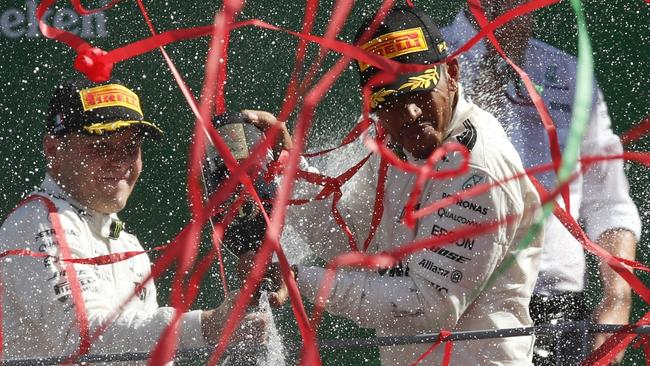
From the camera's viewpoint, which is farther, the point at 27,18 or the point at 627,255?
the point at 27,18

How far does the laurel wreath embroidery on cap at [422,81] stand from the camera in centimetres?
214

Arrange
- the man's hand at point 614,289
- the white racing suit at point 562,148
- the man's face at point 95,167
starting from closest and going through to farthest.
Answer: the man's face at point 95,167 < the man's hand at point 614,289 < the white racing suit at point 562,148

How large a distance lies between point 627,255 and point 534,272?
2.04 ft

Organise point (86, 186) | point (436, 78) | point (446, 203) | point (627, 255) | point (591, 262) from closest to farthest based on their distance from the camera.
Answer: point (446, 203)
point (436, 78)
point (86, 186)
point (627, 255)
point (591, 262)

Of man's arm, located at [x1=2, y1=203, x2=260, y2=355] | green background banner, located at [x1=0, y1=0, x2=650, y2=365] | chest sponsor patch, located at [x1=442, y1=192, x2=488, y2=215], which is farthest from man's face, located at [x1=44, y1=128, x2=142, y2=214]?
green background banner, located at [x1=0, y1=0, x2=650, y2=365]

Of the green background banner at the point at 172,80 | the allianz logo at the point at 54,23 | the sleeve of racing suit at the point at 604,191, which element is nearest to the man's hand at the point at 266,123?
the sleeve of racing suit at the point at 604,191

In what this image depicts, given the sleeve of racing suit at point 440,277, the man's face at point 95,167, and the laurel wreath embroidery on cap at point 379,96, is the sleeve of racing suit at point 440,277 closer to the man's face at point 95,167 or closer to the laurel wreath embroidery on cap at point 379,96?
the laurel wreath embroidery on cap at point 379,96

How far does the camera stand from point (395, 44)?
85.4 inches

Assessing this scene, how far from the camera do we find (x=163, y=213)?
3697mm

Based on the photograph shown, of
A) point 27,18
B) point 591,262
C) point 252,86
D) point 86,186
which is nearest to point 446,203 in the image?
point 86,186

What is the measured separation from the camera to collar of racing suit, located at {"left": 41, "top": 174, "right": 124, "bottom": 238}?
100 inches

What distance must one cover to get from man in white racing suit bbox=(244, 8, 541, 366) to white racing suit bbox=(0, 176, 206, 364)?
1.22ft

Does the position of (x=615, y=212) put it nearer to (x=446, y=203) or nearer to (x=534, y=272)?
(x=534, y=272)

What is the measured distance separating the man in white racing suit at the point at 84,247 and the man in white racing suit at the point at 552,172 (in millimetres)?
878
